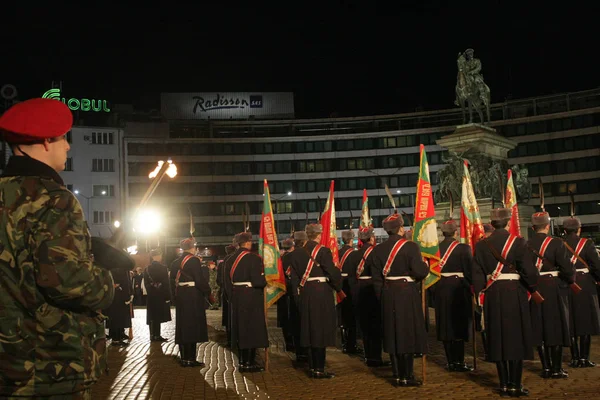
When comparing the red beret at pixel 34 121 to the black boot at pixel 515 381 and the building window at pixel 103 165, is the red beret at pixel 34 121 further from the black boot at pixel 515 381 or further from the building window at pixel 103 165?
the building window at pixel 103 165

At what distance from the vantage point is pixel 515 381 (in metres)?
9.88

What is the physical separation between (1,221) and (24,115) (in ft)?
1.82

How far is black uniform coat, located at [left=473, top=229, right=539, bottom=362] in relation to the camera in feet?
32.6

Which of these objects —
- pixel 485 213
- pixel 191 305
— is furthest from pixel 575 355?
pixel 485 213

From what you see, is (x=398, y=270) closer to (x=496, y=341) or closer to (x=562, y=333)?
(x=496, y=341)

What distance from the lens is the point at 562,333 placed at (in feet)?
37.6

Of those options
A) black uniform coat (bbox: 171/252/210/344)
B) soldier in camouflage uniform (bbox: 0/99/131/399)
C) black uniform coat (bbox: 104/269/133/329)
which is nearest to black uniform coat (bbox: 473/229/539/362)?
black uniform coat (bbox: 171/252/210/344)

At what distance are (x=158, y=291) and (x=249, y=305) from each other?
6.74m

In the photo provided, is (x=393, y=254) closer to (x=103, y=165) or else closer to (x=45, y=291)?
(x=45, y=291)

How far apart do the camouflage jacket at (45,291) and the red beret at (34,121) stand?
24 centimetres

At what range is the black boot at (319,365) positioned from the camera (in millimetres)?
12086

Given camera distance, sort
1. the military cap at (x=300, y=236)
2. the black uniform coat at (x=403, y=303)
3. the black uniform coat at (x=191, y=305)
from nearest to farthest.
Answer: the black uniform coat at (x=403, y=303) → the military cap at (x=300, y=236) → the black uniform coat at (x=191, y=305)

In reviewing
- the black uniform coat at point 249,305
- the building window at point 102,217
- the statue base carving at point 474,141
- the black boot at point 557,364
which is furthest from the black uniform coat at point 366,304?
the building window at point 102,217

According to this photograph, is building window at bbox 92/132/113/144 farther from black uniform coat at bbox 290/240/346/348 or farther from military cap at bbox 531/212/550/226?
military cap at bbox 531/212/550/226
